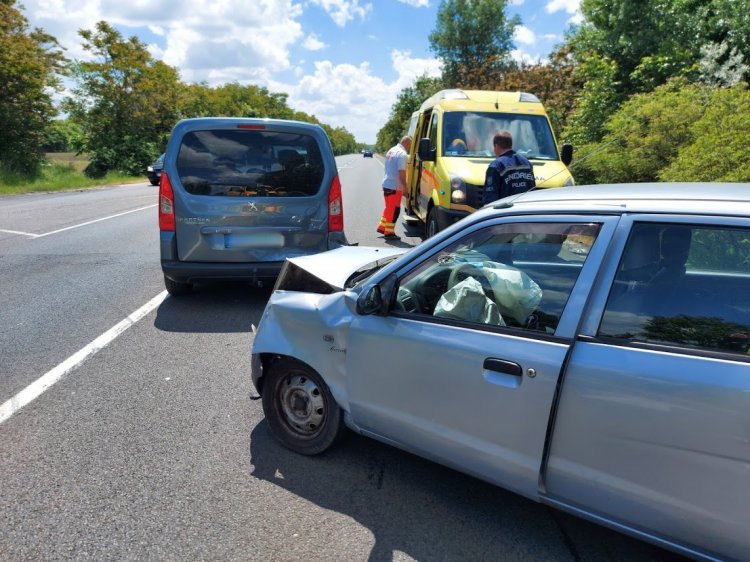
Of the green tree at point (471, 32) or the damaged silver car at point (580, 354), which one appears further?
the green tree at point (471, 32)

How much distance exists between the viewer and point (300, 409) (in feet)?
11.2

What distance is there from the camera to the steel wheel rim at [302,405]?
130 inches

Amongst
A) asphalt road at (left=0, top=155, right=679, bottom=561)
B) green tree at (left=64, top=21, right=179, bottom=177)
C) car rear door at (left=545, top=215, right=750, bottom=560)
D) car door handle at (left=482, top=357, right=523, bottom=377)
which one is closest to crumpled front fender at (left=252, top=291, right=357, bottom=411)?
asphalt road at (left=0, top=155, right=679, bottom=561)

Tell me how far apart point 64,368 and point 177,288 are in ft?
7.22

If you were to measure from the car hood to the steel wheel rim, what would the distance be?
558 millimetres

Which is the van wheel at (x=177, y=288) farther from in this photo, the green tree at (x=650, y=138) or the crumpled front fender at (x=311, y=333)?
the green tree at (x=650, y=138)

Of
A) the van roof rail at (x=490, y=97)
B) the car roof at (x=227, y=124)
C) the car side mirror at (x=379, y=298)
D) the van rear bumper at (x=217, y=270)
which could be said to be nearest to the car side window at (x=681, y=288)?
the car side mirror at (x=379, y=298)

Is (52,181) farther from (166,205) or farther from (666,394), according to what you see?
(666,394)

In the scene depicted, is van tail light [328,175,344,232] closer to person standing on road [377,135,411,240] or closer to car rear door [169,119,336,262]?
car rear door [169,119,336,262]

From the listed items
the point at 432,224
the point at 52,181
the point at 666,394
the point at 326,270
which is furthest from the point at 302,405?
the point at 52,181

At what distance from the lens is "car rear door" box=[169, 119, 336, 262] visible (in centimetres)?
598

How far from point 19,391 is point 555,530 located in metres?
3.80

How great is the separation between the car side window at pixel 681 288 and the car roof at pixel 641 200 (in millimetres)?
81

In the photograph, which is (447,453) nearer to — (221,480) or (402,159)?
(221,480)
